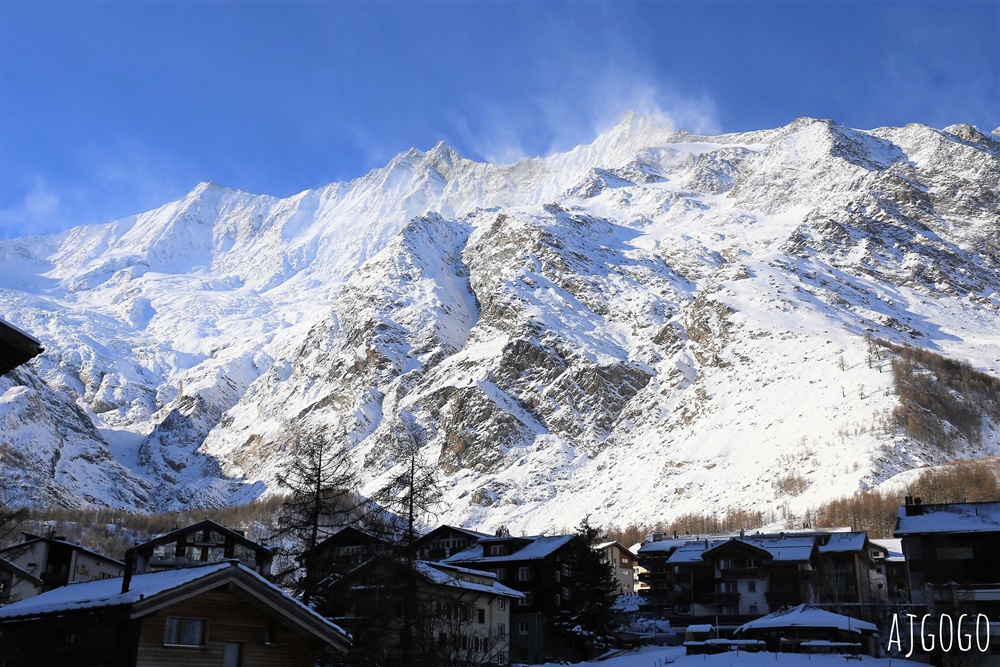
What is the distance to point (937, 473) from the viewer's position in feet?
550

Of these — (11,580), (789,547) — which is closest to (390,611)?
(11,580)

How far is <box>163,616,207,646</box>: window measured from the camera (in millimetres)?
20562

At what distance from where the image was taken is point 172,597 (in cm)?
2002

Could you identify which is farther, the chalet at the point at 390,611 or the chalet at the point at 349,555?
the chalet at the point at 349,555

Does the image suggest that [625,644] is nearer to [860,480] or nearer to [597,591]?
[597,591]

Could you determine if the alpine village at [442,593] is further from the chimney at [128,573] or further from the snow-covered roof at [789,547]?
the snow-covered roof at [789,547]

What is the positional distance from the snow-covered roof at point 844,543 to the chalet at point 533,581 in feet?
85.4

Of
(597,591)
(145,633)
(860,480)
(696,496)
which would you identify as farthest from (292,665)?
(696,496)

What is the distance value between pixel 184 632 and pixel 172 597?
1.15m

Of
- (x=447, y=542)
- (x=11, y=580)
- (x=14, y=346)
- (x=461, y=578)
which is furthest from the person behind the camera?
(x=447, y=542)

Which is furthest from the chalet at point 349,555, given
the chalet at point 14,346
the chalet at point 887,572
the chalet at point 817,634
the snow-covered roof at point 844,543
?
the chalet at point 887,572

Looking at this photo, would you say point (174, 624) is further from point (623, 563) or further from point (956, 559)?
point (623, 563)

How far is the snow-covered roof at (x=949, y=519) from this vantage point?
5741 cm

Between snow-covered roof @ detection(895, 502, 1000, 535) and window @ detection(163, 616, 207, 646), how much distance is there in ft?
158
